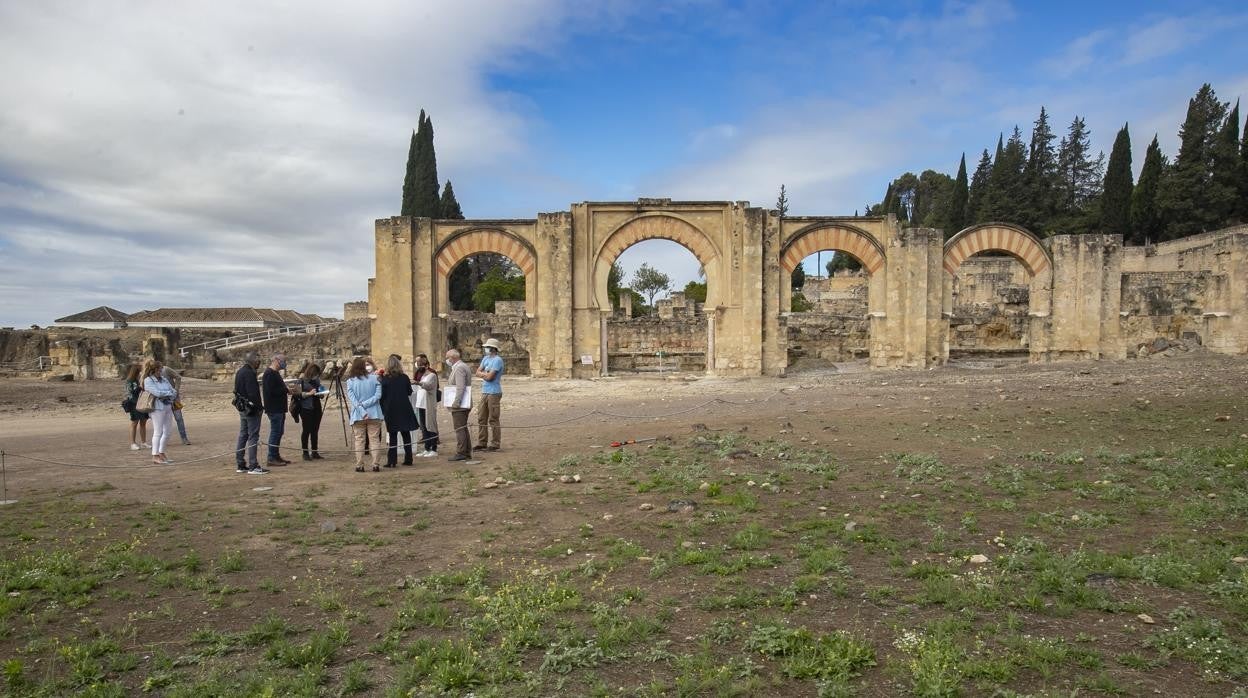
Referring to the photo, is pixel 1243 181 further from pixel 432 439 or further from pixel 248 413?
pixel 248 413

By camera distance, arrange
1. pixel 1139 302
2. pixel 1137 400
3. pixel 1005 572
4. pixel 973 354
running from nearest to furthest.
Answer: pixel 1005 572 → pixel 1137 400 → pixel 1139 302 → pixel 973 354

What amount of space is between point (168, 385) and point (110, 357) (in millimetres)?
18359

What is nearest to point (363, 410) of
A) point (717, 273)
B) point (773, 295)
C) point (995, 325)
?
point (717, 273)

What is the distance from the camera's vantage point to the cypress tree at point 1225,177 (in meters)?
39.6

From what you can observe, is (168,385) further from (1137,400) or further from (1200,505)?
(1137,400)

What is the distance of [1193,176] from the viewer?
40312 millimetres

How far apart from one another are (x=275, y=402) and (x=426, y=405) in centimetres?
190

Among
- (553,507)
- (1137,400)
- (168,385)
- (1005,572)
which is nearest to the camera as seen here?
(1005,572)

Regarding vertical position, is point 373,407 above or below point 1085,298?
below

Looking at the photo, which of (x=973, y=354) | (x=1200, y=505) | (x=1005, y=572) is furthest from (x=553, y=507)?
(x=973, y=354)

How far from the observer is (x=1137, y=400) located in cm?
1141

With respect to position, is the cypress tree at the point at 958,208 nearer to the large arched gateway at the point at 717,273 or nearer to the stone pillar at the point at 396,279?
the large arched gateway at the point at 717,273

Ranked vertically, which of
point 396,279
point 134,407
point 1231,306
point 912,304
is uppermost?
point 396,279

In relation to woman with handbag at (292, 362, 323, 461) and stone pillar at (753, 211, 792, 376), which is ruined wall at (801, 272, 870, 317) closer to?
stone pillar at (753, 211, 792, 376)
